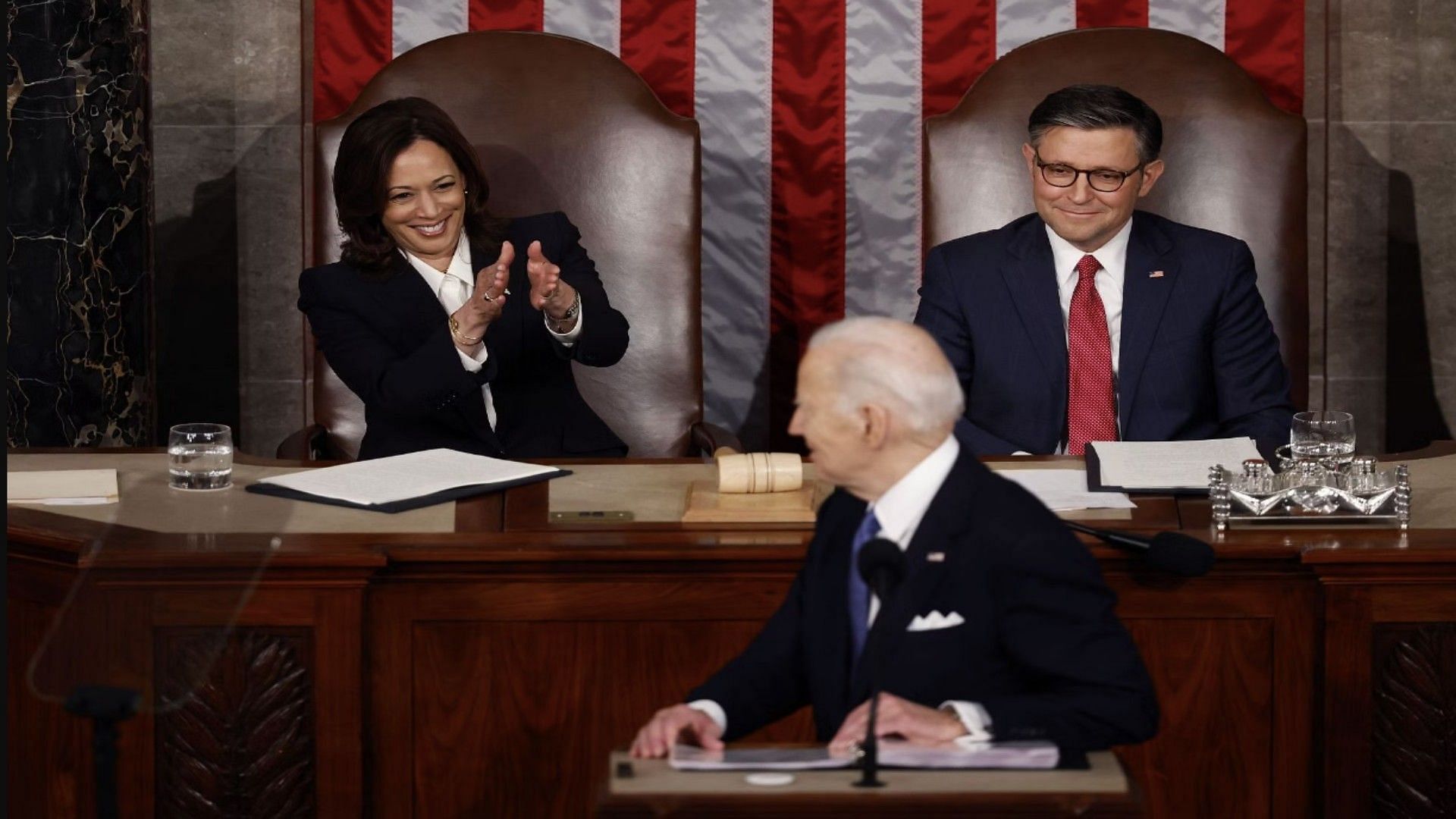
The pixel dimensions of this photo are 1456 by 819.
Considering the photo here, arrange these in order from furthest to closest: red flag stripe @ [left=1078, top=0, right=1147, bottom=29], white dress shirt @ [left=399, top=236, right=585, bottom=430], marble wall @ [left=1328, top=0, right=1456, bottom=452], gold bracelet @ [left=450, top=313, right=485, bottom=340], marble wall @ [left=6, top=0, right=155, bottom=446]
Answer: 1. marble wall @ [left=1328, top=0, right=1456, bottom=452]
2. red flag stripe @ [left=1078, top=0, right=1147, bottom=29]
3. marble wall @ [left=6, top=0, right=155, bottom=446]
4. white dress shirt @ [left=399, top=236, right=585, bottom=430]
5. gold bracelet @ [left=450, top=313, right=485, bottom=340]

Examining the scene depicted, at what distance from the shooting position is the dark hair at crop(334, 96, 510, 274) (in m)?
3.95

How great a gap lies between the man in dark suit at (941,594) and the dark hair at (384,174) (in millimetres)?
2154

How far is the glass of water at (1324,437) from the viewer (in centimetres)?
291

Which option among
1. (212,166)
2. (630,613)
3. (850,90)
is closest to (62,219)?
(212,166)

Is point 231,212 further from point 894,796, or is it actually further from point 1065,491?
point 894,796

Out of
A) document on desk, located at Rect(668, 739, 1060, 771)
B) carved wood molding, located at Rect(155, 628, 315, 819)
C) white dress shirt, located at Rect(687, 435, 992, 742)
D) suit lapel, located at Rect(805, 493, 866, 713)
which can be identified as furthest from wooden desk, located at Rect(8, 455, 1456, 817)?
document on desk, located at Rect(668, 739, 1060, 771)

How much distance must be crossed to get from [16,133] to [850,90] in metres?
2.03

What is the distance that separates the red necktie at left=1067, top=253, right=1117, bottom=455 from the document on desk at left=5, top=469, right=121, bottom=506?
74.1 inches

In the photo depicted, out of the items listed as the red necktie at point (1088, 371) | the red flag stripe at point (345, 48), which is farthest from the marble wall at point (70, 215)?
the red necktie at point (1088, 371)

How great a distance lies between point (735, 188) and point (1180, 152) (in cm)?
114

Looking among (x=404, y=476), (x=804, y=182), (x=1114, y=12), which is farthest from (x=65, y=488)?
(x=1114, y=12)

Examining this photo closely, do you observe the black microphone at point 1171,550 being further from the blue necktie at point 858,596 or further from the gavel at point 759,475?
the blue necktie at point 858,596

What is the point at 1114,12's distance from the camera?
15.5 ft

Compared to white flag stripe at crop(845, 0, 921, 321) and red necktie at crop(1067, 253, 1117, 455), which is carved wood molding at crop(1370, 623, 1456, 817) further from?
white flag stripe at crop(845, 0, 921, 321)
